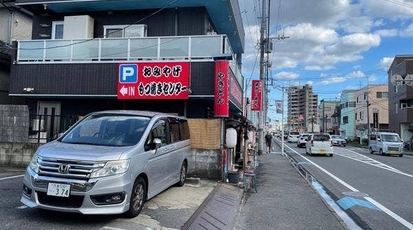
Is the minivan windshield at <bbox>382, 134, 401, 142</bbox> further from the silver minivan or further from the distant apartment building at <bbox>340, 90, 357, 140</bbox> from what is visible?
the distant apartment building at <bbox>340, 90, 357, 140</bbox>

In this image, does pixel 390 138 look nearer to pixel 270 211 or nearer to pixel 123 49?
pixel 123 49

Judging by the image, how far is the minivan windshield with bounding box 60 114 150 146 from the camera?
6.53 m

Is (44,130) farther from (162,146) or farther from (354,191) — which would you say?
(354,191)

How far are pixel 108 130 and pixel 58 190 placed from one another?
1.77 meters

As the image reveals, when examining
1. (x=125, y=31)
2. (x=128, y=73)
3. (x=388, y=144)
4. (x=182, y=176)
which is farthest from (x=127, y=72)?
(x=388, y=144)

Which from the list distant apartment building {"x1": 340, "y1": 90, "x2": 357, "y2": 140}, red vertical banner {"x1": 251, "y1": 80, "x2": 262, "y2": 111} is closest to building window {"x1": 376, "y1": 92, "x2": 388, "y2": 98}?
distant apartment building {"x1": 340, "y1": 90, "x2": 357, "y2": 140}

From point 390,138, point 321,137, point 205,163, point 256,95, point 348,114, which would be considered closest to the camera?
point 205,163

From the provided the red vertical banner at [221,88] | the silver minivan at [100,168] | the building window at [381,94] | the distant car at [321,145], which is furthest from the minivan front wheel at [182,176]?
the building window at [381,94]

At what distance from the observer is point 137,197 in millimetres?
6164

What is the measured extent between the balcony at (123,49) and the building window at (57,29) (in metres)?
2.11

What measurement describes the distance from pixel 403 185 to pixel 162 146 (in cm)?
905

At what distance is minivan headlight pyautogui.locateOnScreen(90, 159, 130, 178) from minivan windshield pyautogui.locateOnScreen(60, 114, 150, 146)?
709 mm

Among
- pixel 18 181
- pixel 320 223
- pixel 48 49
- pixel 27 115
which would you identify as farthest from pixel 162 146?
pixel 48 49

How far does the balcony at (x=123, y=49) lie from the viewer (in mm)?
12875
